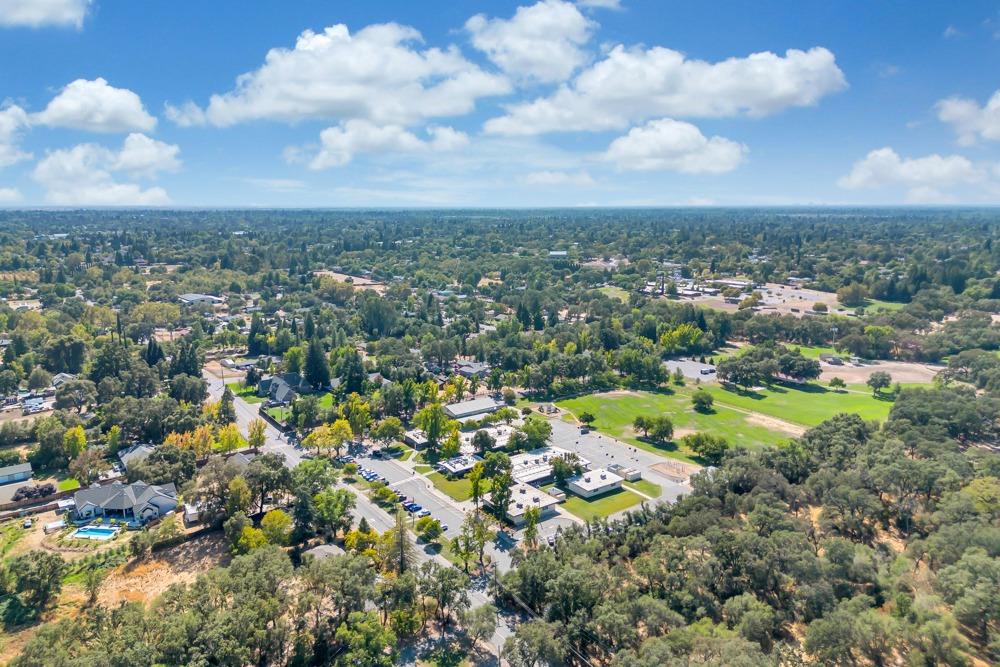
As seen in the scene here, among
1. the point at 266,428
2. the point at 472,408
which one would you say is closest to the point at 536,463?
the point at 472,408

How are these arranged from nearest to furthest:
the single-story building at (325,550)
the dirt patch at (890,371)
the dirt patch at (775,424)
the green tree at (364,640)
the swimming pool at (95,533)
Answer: the green tree at (364,640)
the single-story building at (325,550)
the swimming pool at (95,533)
the dirt patch at (775,424)
the dirt patch at (890,371)

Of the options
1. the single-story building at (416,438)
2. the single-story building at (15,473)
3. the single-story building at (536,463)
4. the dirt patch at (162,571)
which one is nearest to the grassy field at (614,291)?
the single-story building at (536,463)

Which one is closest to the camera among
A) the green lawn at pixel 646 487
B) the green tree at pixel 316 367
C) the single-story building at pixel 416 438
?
the green lawn at pixel 646 487

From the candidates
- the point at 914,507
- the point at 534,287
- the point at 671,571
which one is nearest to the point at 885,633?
the point at 671,571

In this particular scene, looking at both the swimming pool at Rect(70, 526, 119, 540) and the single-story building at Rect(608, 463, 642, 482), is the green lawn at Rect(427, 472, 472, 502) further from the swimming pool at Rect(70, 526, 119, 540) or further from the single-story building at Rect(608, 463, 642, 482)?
the swimming pool at Rect(70, 526, 119, 540)

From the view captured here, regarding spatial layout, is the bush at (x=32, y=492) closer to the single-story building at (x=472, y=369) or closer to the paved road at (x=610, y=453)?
the paved road at (x=610, y=453)

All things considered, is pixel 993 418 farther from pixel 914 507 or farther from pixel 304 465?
pixel 304 465
